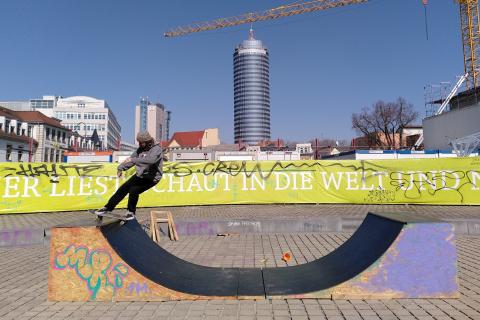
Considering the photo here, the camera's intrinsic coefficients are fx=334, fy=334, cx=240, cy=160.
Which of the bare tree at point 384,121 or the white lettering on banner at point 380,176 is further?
the bare tree at point 384,121

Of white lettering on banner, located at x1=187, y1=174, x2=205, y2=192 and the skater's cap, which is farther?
white lettering on banner, located at x1=187, y1=174, x2=205, y2=192

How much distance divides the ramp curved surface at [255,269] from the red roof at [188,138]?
14140 centimetres

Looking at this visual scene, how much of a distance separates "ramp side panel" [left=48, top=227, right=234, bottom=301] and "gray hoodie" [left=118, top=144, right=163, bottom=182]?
3.72 feet

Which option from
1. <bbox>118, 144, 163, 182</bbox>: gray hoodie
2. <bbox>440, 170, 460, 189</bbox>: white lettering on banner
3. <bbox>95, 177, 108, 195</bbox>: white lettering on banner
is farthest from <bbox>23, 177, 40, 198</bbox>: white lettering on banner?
<bbox>440, 170, 460, 189</bbox>: white lettering on banner

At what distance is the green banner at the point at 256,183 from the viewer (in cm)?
1330

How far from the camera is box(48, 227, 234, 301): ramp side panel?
156 inches

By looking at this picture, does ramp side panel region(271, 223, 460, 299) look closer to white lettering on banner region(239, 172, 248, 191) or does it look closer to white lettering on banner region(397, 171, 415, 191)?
white lettering on banner region(239, 172, 248, 191)

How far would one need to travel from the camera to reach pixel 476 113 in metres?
36.5

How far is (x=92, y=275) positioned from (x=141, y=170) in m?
1.56

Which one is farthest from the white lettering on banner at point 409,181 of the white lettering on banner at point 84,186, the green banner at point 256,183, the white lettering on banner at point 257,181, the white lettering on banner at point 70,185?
the white lettering on banner at point 70,185

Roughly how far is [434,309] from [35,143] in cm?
7165

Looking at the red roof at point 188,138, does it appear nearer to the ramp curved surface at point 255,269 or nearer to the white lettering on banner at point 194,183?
the white lettering on banner at point 194,183

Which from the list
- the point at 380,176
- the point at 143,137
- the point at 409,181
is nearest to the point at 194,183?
the point at 380,176

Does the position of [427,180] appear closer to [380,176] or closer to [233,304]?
[380,176]
